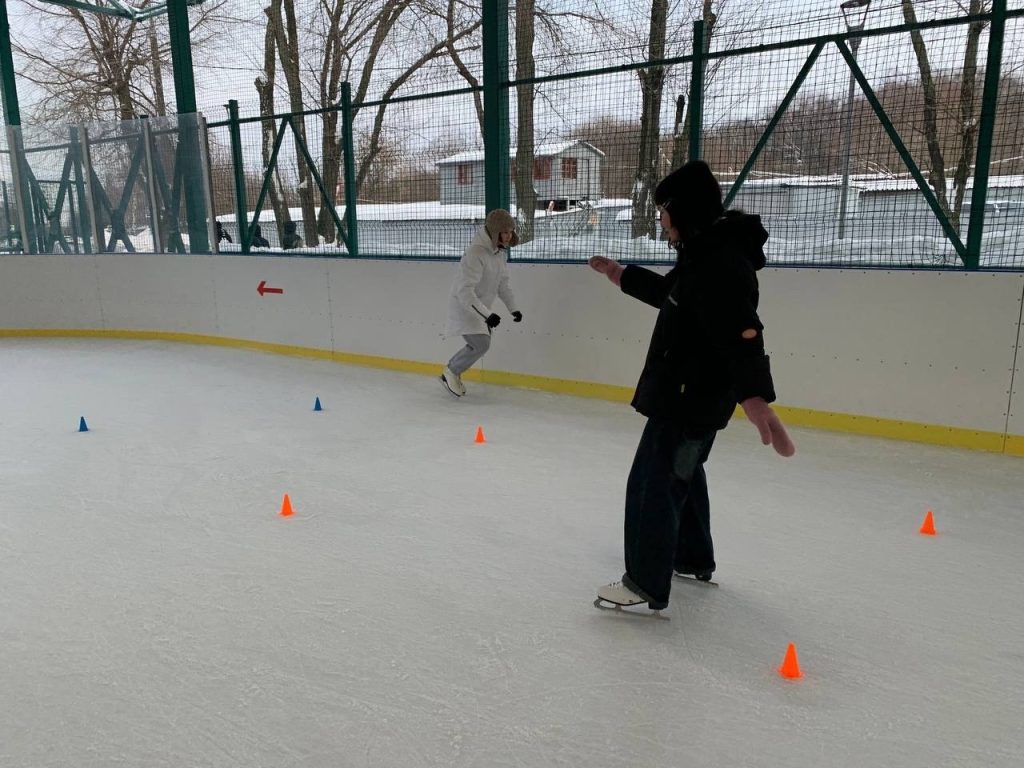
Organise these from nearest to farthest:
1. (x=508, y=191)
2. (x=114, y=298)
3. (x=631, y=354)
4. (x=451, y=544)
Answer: (x=451, y=544) → (x=631, y=354) → (x=508, y=191) → (x=114, y=298)

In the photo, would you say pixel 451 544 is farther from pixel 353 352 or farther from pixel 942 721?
pixel 353 352

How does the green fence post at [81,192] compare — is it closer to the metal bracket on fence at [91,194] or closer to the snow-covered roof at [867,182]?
the metal bracket on fence at [91,194]

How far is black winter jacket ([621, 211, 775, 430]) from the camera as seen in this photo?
210 cm

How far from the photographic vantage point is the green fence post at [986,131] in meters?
4.06

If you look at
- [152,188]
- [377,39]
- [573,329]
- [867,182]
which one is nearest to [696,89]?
[867,182]

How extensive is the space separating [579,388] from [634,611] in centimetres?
333

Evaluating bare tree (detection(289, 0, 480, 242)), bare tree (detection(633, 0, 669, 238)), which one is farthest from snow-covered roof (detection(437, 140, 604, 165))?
bare tree (detection(289, 0, 480, 242))

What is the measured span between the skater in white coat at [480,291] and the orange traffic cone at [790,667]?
10.9 ft

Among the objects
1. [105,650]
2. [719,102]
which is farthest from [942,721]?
[719,102]

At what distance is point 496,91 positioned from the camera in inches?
232

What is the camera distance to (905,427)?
4484 mm

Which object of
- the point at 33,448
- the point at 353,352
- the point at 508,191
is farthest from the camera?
the point at 353,352

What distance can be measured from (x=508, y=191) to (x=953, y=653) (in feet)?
15.3

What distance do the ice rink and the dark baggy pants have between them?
7.1 inches
